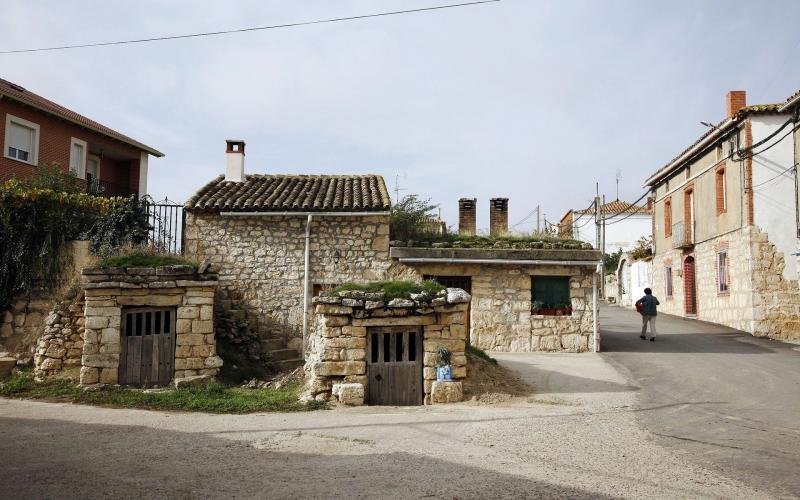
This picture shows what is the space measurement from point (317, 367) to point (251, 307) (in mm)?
5211

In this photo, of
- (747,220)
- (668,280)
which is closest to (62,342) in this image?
(747,220)

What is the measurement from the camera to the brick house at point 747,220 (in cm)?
1606

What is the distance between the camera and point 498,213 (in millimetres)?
16781

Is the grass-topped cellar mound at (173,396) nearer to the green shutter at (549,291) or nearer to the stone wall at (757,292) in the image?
the green shutter at (549,291)

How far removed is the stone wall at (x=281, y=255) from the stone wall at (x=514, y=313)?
3.36ft

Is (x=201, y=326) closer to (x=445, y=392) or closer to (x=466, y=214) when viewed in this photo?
(x=445, y=392)

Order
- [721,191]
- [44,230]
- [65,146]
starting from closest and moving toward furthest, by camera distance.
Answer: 1. [44,230]
2. [721,191]
3. [65,146]

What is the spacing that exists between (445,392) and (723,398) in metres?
4.40

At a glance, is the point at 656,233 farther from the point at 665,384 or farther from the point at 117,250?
the point at 117,250

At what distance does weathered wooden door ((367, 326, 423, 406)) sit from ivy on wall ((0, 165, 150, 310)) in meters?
7.54

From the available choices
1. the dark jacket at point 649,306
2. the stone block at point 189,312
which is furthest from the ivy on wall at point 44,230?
the dark jacket at point 649,306

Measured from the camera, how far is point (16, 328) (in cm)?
1184

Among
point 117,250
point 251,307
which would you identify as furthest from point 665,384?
point 117,250

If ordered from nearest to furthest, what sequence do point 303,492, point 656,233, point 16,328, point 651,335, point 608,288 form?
point 303,492
point 16,328
point 651,335
point 656,233
point 608,288
